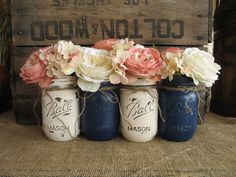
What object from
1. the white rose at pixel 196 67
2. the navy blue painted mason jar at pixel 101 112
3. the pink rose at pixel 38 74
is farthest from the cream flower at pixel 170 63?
the pink rose at pixel 38 74

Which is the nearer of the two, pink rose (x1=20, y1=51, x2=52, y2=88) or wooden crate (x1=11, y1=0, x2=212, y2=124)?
pink rose (x1=20, y1=51, x2=52, y2=88)

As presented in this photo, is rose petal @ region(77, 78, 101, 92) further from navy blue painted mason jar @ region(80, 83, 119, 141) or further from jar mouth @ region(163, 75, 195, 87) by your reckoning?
jar mouth @ region(163, 75, 195, 87)

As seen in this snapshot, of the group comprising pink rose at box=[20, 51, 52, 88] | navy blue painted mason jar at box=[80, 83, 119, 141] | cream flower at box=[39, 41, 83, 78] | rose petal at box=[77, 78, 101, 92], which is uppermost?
cream flower at box=[39, 41, 83, 78]

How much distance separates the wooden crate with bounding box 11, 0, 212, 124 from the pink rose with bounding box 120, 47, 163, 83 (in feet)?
0.60

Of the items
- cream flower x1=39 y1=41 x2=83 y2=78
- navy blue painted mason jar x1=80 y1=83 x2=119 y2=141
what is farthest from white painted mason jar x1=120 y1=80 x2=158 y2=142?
cream flower x1=39 y1=41 x2=83 y2=78

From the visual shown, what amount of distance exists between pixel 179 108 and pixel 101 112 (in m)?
0.19

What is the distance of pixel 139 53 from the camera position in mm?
594

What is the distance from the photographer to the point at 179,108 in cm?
62

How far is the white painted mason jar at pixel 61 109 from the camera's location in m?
0.63

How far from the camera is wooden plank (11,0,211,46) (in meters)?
0.75

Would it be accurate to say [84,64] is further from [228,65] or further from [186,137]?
[228,65]

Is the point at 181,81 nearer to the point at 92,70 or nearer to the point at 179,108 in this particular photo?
the point at 179,108

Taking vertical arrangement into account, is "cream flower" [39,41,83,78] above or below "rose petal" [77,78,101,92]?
above

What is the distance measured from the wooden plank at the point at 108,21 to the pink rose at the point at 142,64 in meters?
0.19
